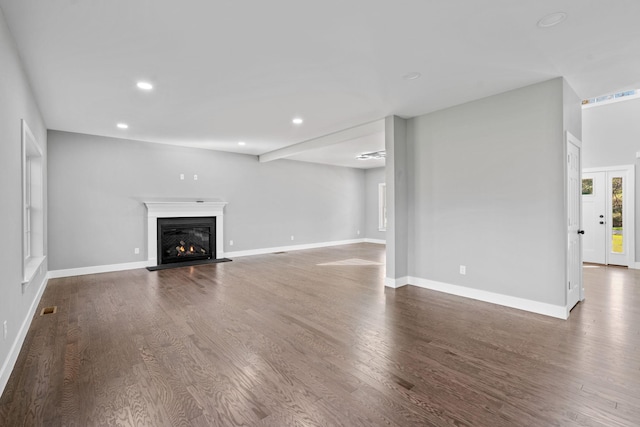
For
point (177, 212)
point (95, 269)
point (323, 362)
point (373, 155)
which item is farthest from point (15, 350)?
point (373, 155)

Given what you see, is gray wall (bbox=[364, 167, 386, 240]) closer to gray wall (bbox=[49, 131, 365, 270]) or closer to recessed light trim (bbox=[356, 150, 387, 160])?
gray wall (bbox=[49, 131, 365, 270])

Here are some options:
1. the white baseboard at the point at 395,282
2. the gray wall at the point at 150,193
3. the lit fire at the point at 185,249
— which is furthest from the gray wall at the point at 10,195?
the white baseboard at the point at 395,282

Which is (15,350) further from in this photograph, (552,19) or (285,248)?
(285,248)

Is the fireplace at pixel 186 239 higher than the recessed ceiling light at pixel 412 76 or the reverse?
the reverse

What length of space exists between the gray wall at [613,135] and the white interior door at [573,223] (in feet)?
10.7

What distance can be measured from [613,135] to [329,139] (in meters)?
5.46

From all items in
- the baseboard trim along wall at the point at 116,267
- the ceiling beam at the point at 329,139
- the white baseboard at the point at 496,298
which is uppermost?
the ceiling beam at the point at 329,139

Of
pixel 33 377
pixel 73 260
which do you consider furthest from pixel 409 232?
pixel 73 260

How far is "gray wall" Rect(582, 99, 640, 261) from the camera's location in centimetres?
566

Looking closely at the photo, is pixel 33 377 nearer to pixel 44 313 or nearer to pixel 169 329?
pixel 169 329

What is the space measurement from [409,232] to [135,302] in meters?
3.92

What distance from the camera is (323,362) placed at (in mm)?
2363

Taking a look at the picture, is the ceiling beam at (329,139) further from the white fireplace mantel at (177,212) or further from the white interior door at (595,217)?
the white interior door at (595,217)

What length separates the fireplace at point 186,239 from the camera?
6.39 m
